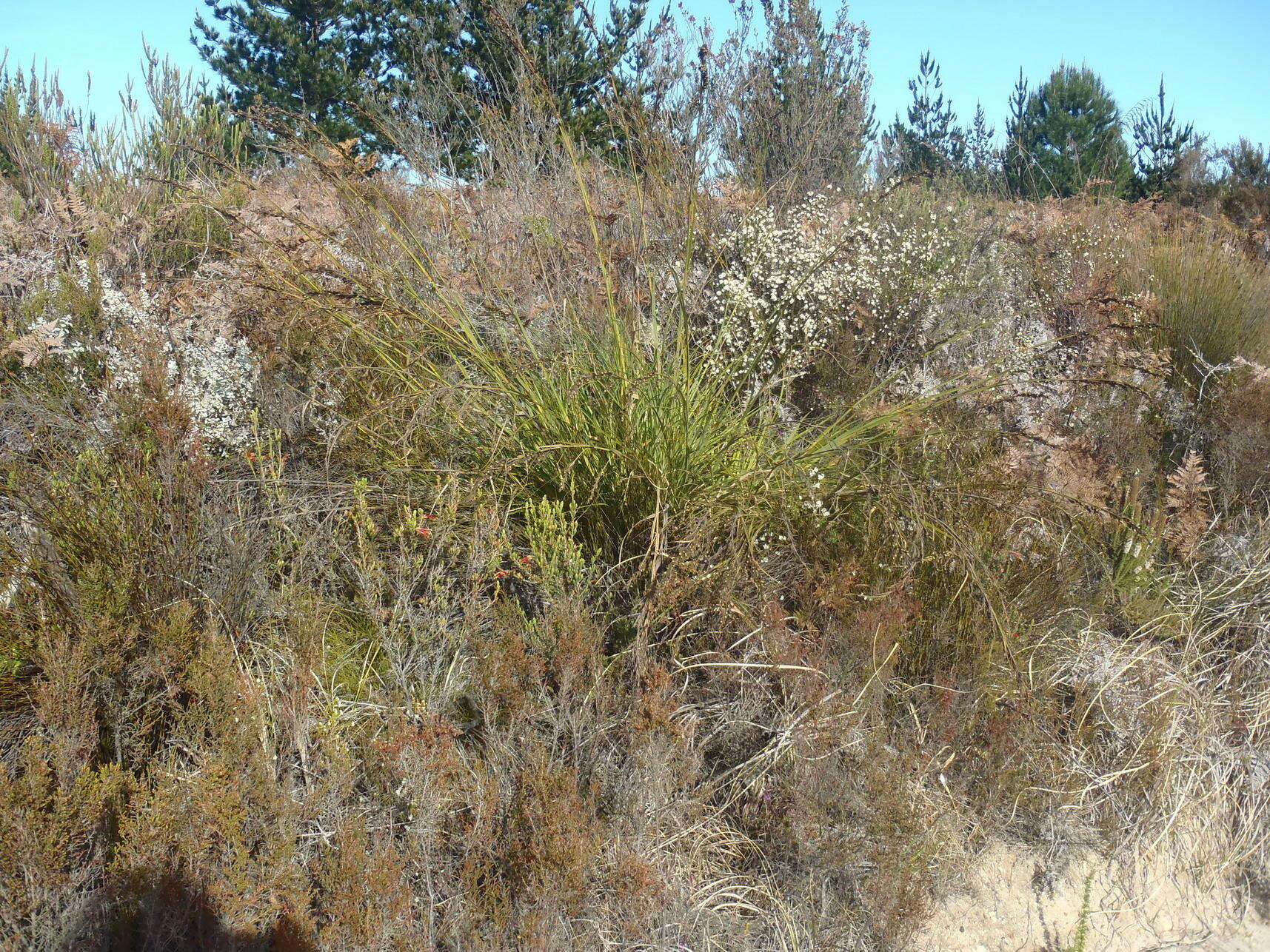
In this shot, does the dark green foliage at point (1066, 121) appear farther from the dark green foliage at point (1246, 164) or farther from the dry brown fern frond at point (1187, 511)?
the dry brown fern frond at point (1187, 511)

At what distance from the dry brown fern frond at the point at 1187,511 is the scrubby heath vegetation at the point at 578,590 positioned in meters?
0.02

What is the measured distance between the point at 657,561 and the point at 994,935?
131 cm

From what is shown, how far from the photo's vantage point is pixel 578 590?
2436 mm

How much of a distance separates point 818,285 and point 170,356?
2.78m

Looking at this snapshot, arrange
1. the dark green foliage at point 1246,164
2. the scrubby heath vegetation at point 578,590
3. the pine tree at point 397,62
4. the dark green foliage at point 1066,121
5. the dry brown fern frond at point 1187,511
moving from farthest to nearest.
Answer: the dark green foliage at point 1066,121 → the dark green foliage at point 1246,164 → the pine tree at point 397,62 → the dry brown fern frond at point 1187,511 → the scrubby heath vegetation at point 578,590

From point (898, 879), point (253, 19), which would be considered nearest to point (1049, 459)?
point (898, 879)

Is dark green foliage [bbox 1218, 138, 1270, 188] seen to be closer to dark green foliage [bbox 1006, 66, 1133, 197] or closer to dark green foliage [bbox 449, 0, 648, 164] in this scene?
dark green foliage [bbox 1006, 66, 1133, 197]

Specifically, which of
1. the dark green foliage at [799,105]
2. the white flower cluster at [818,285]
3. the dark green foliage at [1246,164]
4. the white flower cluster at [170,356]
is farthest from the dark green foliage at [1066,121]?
the white flower cluster at [170,356]

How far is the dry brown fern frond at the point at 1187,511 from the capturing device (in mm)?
3285

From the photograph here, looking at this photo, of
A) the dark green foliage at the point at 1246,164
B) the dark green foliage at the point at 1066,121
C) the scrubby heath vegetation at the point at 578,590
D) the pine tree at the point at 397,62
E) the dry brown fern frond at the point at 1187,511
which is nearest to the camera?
the scrubby heath vegetation at the point at 578,590

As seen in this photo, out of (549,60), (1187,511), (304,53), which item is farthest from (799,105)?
(304,53)

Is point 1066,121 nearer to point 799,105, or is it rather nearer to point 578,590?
point 799,105

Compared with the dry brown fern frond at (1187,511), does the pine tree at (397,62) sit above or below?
above

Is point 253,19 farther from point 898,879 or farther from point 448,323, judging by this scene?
point 898,879
